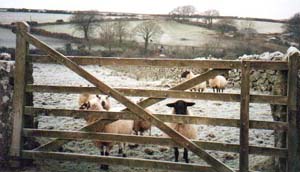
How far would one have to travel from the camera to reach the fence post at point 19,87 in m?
5.42

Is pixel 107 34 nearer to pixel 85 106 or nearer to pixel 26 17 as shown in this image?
pixel 26 17

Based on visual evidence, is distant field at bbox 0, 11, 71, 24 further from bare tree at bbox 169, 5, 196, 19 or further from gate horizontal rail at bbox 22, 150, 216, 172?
bare tree at bbox 169, 5, 196, 19

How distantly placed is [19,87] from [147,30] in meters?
18.9

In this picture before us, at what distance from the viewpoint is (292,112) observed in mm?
4664

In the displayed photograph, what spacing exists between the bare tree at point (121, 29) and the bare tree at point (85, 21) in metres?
1.47

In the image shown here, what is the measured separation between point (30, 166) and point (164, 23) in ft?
64.2

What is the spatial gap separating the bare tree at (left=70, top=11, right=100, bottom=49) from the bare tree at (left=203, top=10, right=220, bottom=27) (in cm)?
734

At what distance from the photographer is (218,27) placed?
23.4 metres

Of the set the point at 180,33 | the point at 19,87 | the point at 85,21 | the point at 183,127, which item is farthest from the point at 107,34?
the point at 19,87

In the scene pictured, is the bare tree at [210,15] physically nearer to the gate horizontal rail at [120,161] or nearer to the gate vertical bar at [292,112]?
the gate vertical bar at [292,112]

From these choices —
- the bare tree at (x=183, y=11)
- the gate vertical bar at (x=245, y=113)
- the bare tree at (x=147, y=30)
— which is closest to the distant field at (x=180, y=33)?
the bare tree at (x=147, y=30)

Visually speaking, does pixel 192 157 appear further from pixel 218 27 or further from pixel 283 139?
pixel 218 27

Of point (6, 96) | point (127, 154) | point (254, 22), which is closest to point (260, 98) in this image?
point (127, 154)

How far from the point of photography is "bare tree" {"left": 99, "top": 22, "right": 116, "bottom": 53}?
25500mm
